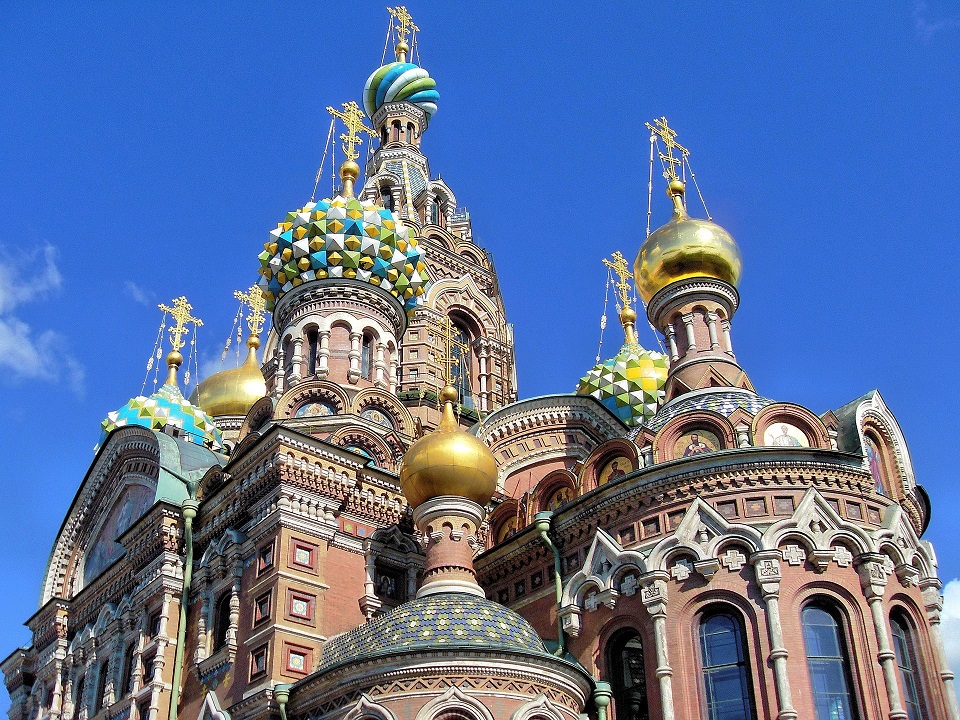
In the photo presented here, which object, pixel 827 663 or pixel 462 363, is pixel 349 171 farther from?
pixel 827 663

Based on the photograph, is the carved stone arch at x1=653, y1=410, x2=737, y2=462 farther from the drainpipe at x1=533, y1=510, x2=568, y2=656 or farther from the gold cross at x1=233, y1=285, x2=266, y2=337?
the gold cross at x1=233, y1=285, x2=266, y2=337

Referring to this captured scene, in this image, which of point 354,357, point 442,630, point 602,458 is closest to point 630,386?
point 354,357

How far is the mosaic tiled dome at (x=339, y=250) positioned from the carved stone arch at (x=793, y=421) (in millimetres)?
7191

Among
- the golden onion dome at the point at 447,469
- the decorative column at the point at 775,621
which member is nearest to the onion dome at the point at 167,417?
the golden onion dome at the point at 447,469

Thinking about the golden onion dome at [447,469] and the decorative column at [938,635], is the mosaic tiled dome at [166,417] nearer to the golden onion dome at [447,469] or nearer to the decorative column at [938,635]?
the golden onion dome at [447,469]

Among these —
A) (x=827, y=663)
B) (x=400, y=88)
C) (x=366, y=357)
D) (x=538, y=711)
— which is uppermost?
(x=400, y=88)

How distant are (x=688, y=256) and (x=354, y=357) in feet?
16.3

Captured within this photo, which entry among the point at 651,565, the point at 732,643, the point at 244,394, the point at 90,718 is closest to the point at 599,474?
the point at 651,565

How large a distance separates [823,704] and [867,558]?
59.5 inches

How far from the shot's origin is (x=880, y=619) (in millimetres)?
10859

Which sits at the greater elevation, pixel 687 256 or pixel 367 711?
pixel 687 256

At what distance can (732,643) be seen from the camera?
1095cm

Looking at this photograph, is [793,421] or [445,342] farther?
[445,342]

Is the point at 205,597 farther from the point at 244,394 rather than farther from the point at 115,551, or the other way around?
the point at 244,394
